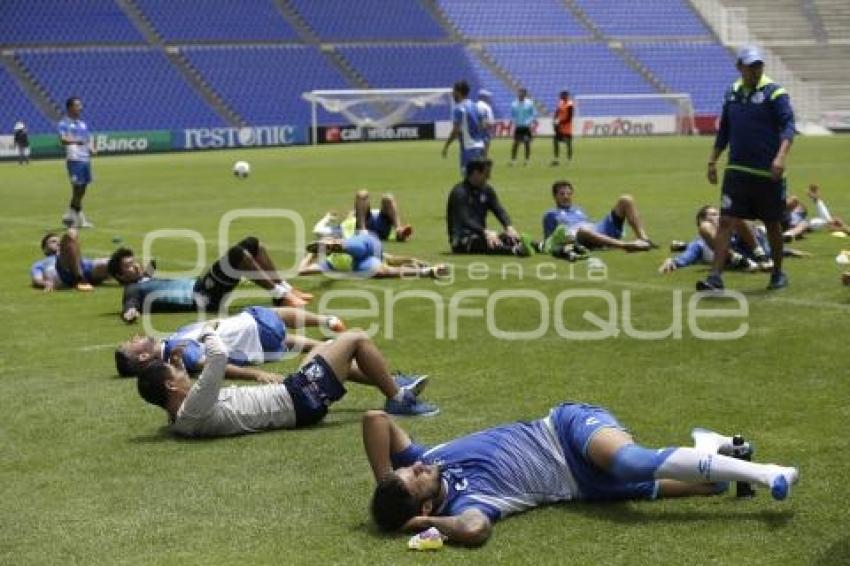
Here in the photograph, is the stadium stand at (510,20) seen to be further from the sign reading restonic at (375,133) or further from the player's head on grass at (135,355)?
the player's head on grass at (135,355)

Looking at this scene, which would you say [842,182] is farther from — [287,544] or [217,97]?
[217,97]

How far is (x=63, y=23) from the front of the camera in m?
55.1

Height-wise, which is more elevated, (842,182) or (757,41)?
(757,41)

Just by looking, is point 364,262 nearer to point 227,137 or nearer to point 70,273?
point 70,273

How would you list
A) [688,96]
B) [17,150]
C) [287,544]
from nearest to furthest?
[287,544] < [17,150] < [688,96]

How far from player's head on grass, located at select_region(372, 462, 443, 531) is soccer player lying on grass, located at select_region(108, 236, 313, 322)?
21.6ft

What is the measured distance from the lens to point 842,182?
27.0 metres

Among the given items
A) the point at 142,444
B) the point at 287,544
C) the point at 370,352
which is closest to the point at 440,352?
the point at 370,352

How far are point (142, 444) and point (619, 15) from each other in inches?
2492

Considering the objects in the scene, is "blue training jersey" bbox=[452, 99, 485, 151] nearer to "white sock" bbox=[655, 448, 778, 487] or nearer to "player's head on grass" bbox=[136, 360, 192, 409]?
"player's head on grass" bbox=[136, 360, 192, 409]

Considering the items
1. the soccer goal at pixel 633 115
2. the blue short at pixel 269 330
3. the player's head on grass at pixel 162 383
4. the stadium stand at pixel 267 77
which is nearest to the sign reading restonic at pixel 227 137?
the stadium stand at pixel 267 77

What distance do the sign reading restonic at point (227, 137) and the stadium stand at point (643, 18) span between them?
21.7 meters

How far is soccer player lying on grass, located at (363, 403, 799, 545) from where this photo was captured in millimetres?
5801

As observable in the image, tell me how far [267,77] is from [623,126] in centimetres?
1611
